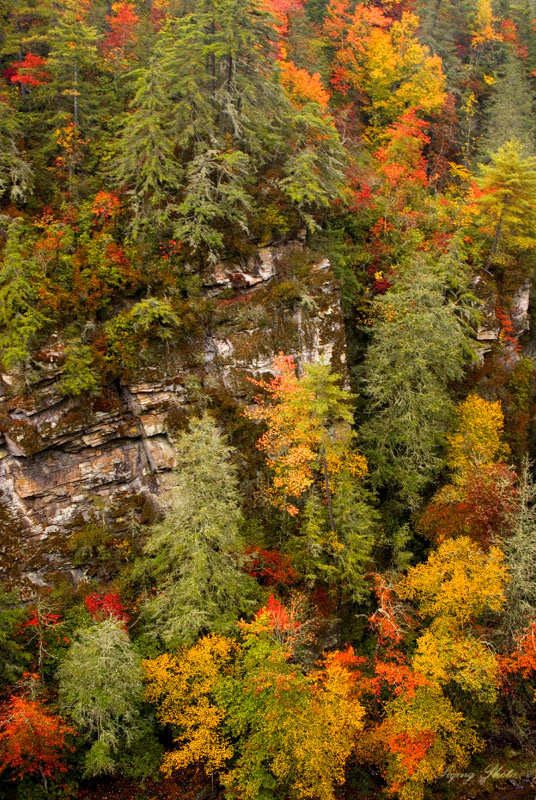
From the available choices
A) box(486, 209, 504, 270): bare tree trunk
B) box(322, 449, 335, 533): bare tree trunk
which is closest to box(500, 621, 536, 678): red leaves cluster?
box(322, 449, 335, 533): bare tree trunk

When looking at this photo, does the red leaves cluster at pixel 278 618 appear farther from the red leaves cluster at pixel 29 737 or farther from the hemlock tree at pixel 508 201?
the hemlock tree at pixel 508 201

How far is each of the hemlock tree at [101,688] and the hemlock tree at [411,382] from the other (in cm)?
1321

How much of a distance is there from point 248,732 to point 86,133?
92.5 feet

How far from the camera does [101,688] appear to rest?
15.1 meters

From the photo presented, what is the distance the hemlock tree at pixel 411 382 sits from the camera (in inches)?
870

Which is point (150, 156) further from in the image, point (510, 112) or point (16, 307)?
point (510, 112)

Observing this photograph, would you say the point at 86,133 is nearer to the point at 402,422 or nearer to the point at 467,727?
the point at 402,422

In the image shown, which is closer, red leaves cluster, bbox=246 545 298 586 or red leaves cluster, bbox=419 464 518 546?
red leaves cluster, bbox=246 545 298 586

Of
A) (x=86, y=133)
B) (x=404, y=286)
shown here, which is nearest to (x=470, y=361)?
(x=404, y=286)

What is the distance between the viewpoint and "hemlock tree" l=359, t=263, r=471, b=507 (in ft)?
72.5

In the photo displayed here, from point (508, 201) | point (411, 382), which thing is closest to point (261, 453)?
point (411, 382)

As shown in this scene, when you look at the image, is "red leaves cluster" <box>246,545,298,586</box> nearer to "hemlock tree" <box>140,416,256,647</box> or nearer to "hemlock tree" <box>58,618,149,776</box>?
"hemlock tree" <box>140,416,256,647</box>

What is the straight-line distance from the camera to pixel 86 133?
81.4 feet

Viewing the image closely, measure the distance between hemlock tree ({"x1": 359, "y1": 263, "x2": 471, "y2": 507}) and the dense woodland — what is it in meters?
0.17
